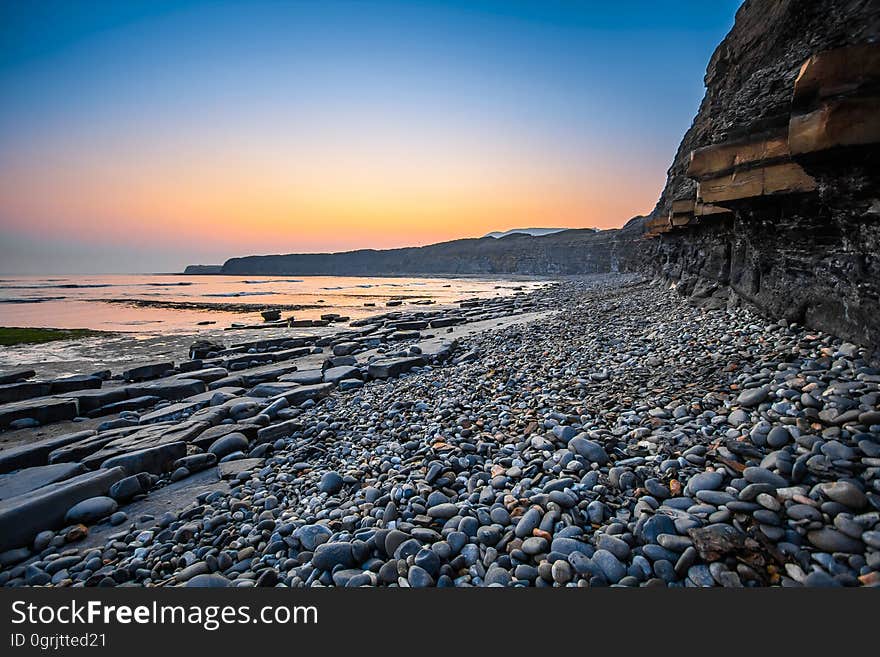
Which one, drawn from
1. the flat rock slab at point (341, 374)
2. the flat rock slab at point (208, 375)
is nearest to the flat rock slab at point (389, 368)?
the flat rock slab at point (341, 374)

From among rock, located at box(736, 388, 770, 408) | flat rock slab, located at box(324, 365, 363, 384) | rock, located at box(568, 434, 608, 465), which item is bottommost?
flat rock slab, located at box(324, 365, 363, 384)

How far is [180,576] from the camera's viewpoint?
2.61 metres

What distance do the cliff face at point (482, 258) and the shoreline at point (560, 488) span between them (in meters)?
46.6

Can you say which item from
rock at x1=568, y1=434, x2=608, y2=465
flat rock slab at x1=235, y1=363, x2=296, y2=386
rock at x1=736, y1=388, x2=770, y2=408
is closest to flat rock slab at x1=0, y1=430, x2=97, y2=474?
flat rock slab at x1=235, y1=363, x2=296, y2=386

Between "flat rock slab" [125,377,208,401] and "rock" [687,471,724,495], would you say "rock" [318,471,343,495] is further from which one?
"flat rock slab" [125,377,208,401]

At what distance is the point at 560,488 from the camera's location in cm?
285

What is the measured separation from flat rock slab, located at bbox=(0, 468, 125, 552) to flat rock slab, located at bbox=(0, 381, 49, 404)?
5.89 metres

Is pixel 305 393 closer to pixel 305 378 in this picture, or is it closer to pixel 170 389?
pixel 305 378

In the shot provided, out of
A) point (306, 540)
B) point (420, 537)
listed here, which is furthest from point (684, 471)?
point (306, 540)

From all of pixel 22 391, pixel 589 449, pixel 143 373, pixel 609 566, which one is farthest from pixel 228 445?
pixel 22 391

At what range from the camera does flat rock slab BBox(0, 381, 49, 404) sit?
26.0ft

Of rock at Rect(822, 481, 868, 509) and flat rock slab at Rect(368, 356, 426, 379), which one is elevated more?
rock at Rect(822, 481, 868, 509)

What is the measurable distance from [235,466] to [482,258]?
104 m

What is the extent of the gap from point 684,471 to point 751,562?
828 millimetres
